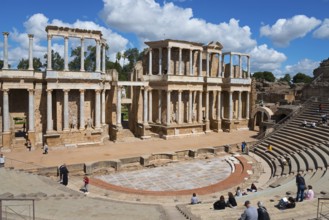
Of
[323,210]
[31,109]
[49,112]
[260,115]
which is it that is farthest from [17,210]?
[260,115]

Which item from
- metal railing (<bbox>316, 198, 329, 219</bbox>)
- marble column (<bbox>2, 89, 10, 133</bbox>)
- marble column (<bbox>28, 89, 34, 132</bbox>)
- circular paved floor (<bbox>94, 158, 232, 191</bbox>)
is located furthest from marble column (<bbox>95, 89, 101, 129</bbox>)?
metal railing (<bbox>316, 198, 329, 219</bbox>)

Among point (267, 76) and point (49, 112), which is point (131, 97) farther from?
point (267, 76)

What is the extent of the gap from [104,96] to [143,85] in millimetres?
5073

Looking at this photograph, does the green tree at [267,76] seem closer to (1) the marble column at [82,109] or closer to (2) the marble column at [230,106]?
(2) the marble column at [230,106]

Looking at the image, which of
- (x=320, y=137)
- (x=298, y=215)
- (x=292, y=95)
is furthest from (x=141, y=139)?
(x=292, y=95)

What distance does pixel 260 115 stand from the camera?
48344mm

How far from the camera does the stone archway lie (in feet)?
144

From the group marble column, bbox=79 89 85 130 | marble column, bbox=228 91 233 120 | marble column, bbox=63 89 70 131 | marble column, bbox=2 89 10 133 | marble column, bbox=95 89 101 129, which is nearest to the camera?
marble column, bbox=2 89 10 133

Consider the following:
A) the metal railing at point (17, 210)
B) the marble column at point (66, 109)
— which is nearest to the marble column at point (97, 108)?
the marble column at point (66, 109)

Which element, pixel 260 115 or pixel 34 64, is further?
pixel 34 64

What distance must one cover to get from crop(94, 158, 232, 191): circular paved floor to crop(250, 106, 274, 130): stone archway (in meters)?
19.8

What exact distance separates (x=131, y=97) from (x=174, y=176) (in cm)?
1871

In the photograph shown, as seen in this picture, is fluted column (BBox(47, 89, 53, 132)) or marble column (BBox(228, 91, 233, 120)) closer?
fluted column (BBox(47, 89, 53, 132))

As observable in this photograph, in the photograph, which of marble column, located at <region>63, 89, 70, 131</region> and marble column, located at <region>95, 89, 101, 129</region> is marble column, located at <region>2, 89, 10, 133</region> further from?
marble column, located at <region>95, 89, 101, 129</region>
